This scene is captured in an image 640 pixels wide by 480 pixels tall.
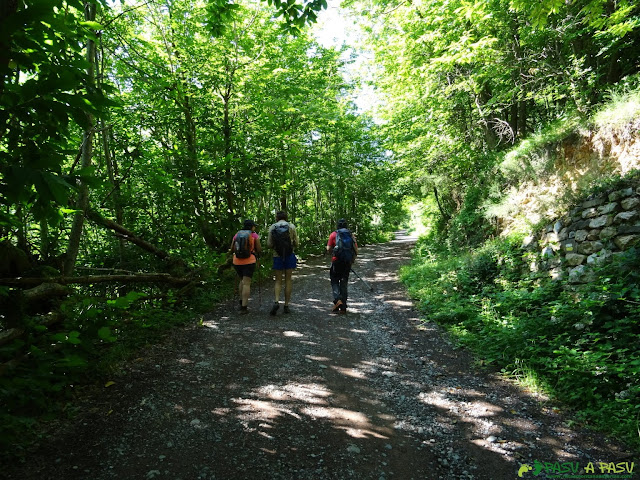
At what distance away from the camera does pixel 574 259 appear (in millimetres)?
5598

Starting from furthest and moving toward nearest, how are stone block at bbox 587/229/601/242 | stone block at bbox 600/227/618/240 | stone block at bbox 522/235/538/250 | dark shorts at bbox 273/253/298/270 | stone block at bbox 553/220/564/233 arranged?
dark shorts at bbox 273/253/298/270 < stone block at bbox 522/235/538/250 < stone block at bbox 553/220/564/233 < stone block at bbox 587/229/601/242 < stone block at bbox 600/227/618/240

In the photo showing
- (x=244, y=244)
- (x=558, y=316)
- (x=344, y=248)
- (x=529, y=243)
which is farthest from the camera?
(x=344, y=248)

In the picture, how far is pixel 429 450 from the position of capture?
309 centimetres

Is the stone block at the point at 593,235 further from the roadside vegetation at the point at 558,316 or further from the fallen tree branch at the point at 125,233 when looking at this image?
the fallen tree branch at the point at 125,233

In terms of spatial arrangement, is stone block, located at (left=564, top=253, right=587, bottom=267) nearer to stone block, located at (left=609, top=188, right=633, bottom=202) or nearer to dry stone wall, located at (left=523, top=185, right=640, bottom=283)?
dry stone wall, located at (left=523, top=185, right=640, bottom=283)

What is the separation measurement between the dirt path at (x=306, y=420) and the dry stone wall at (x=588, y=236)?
2313 millimetres

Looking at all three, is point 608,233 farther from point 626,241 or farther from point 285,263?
point 285,263

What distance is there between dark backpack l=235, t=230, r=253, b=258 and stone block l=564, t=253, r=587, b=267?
18.5 feet

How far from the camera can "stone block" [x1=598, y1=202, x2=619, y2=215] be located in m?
5.37

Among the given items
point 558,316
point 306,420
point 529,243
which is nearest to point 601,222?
point 529,243

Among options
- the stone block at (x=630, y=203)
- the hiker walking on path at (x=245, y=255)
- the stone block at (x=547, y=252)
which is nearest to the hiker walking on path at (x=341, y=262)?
the hiker walking on path at (x=245, y=255)

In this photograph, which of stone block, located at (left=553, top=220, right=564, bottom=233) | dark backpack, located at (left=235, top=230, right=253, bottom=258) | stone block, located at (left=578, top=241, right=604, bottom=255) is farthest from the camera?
dark backpack, located at (left=235, top=230, right=253, bottom=258)

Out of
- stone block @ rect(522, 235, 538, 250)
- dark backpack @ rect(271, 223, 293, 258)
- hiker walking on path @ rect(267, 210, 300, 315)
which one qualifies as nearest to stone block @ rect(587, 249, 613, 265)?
stone block @ rect(522, 235, 538, 250)

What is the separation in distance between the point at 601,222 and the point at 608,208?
231 millimetres
